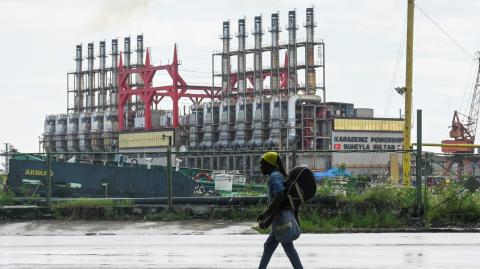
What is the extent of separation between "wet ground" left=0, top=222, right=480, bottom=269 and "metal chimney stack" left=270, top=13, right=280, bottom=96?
127m

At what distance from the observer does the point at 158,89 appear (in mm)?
161625

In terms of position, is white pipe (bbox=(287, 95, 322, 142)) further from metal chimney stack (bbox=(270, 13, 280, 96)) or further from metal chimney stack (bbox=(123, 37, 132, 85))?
metal chimney stack (bbox=(123, 37, 132, 85))

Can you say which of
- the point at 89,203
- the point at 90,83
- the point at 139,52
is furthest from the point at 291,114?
the point at 89,203

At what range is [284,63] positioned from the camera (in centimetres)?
15362

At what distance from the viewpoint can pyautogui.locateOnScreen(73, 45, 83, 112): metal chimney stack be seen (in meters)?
195

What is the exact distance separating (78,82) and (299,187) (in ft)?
614

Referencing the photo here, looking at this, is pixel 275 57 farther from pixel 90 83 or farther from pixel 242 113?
pixel 90 83

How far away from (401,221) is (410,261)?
312 inches

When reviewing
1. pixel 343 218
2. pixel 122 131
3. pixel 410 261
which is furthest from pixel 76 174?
pixel 122 131

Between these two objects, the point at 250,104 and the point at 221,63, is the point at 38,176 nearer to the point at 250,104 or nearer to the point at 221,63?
the point at 250,104

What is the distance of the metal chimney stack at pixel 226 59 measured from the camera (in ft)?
513

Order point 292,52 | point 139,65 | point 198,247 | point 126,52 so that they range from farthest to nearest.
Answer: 1. point 126,52
2. point 139,65
3. point 292,52
4. point 198,247

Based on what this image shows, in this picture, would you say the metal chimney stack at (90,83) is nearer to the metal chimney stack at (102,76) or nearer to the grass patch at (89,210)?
the metal chimney stack at (102,76)

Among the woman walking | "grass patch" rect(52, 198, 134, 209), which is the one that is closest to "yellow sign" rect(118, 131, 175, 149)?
"grass patch" rect(52, 198, 134, 209)
